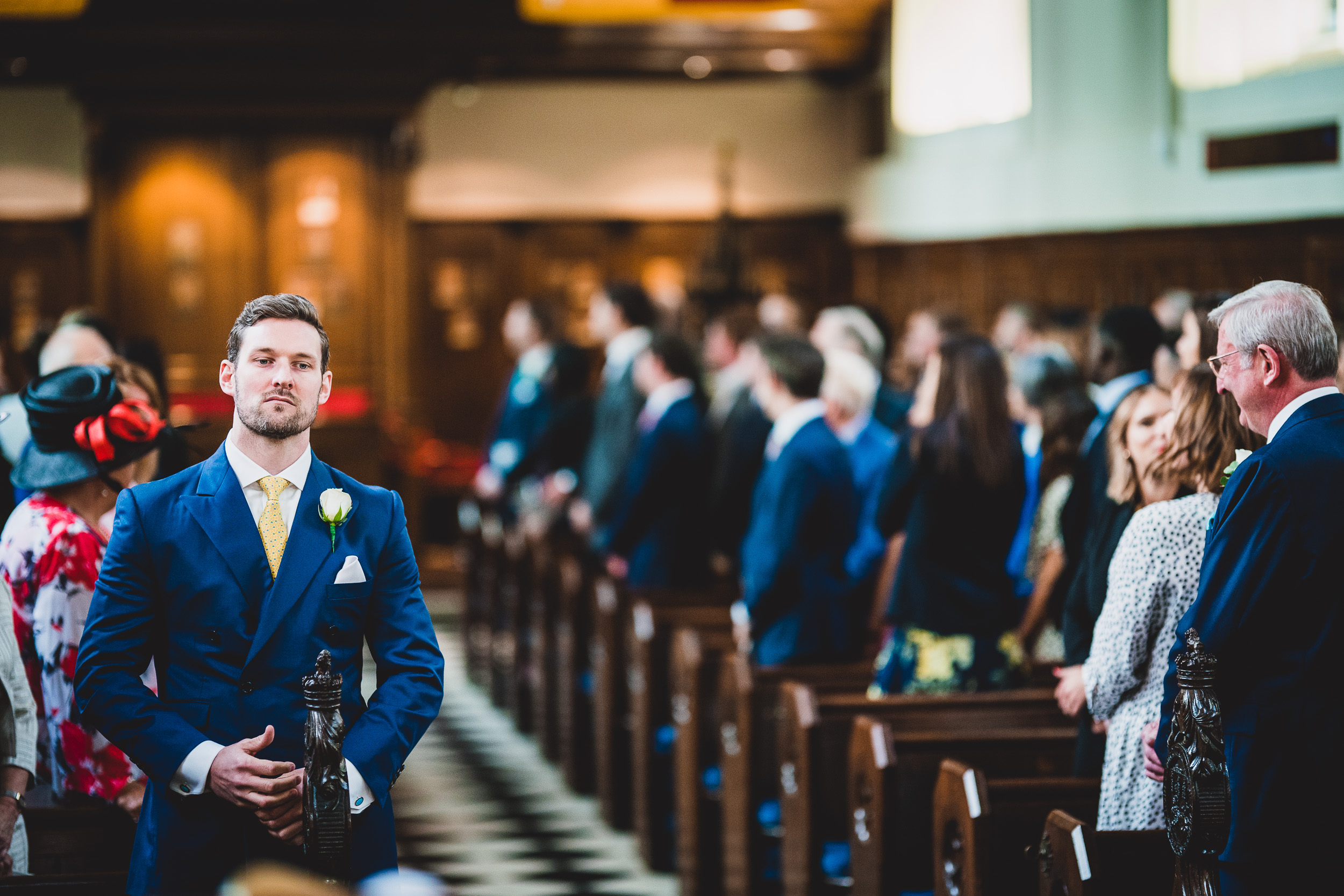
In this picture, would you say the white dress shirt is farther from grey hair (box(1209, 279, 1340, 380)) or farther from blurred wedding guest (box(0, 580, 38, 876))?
grey hair (box(1209, 279, 1340, 380))

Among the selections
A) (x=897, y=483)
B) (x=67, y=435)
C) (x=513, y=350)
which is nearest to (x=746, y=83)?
(x=513, y=350)

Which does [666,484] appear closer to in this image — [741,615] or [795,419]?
[741,615]

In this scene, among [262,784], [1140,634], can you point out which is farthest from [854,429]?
[262,784]

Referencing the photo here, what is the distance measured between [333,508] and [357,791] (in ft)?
1.56

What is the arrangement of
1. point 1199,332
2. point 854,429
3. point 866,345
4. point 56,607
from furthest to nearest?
point 866,345, point 854,429, point 1199,332, point 56,607

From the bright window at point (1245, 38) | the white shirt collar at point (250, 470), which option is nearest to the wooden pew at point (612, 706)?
the white shirt collar at point (250, 470)

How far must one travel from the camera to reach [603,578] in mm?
6395

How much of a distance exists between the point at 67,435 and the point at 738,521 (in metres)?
3.39

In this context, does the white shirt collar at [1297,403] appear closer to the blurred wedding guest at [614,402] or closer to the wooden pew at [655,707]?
the wooden pew at [655,707]

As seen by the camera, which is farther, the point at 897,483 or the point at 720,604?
the point at 720,604

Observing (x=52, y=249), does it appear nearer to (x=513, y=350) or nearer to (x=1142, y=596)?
(x=513, y=350)

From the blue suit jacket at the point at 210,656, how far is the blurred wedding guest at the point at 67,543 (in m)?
0.57

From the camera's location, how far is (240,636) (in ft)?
8.30

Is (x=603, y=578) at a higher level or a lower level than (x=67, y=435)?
lower
